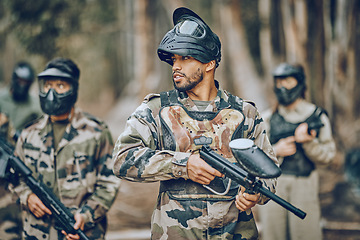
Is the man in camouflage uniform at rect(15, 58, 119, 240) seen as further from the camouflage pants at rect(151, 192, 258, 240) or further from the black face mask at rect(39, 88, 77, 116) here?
the camouflage pants at rect(151, 192, 258, 240)

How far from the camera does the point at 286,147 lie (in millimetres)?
4695

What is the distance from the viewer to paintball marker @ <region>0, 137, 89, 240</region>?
348 cm

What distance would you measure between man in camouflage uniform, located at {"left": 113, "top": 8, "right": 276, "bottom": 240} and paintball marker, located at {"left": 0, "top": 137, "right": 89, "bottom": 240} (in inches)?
37.6

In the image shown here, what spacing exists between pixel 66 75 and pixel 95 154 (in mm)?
746

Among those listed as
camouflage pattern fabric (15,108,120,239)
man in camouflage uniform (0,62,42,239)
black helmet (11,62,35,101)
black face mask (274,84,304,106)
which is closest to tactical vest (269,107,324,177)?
black face mask (274,84,304,106)

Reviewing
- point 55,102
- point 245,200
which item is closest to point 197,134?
point 245,200

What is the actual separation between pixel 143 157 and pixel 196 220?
1.77 feet

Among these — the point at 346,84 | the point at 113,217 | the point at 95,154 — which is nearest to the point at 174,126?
the point at 95,154

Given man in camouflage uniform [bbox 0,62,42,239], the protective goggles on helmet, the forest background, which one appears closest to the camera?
the protective goggles on helmet

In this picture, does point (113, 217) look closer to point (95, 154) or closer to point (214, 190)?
point (95, 154)

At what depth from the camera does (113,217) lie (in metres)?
7.86

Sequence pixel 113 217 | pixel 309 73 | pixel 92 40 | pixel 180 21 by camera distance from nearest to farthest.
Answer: pixel 180 21 → pixel 113 217 → pixel 309 73 → pixel 92 40

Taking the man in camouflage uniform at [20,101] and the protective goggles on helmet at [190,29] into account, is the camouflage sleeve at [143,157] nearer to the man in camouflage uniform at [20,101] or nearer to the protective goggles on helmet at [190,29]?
the protective goggles on helmet at [190,29]

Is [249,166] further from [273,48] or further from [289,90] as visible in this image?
[273,48]
